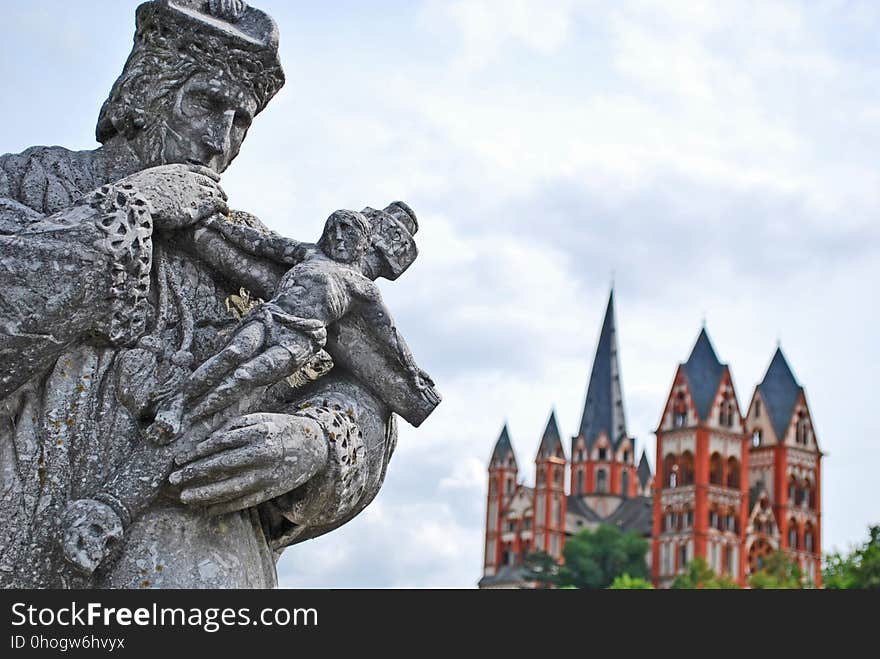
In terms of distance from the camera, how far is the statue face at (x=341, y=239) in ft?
15.0

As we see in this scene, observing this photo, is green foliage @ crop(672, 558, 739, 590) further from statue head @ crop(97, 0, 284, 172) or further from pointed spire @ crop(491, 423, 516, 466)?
statue head @ crop(97, 0, 284, 172)

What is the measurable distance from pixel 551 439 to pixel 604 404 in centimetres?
647

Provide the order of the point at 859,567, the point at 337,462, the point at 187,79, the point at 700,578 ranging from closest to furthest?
the point at 337,462, the point at 187,79, the point at 859,567, the point at 700,578

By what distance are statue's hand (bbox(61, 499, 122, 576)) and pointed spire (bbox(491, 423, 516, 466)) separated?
108 metres

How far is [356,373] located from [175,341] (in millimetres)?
602

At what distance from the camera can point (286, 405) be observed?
14.8ft

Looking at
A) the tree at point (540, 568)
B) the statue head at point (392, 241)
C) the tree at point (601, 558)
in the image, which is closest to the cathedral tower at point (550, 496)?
the tree at point (540, 568)

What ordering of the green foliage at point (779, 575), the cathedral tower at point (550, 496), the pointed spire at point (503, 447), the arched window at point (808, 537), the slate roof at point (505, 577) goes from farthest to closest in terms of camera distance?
the pointed spire at point (503, 447) < the cathedral tower at point (550, 496) < the slate roof at point (505, 577) < the arched window at point (808, 537) < the green foliage at point (779, 575)

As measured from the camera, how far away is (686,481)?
3735 inches

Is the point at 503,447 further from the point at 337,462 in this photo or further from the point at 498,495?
the point at 337,462

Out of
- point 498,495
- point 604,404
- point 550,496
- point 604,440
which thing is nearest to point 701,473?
point 550,496

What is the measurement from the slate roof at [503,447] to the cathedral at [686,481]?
8 centimetres

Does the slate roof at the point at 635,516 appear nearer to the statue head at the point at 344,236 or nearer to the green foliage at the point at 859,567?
the green foliage at the point at 859,567
